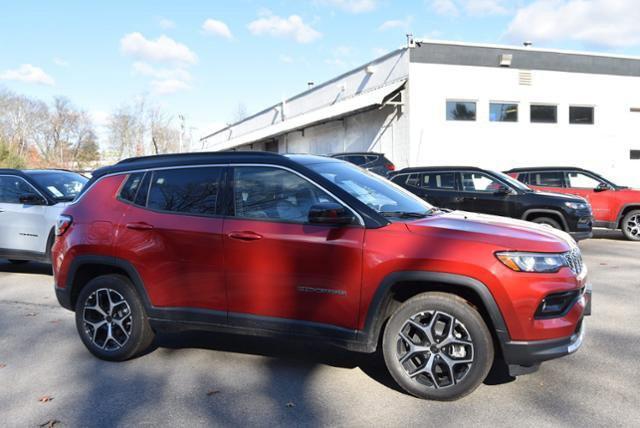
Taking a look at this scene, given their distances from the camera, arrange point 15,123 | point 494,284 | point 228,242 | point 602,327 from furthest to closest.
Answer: point 15,123, point 602,327, point 228,242, point 494,284

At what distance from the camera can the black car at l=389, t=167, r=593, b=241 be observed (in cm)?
958

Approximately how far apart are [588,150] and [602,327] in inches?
699

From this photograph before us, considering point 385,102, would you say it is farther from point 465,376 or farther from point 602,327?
point 465,376

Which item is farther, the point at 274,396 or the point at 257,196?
the point at 257,196

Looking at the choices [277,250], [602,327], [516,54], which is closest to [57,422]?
[277,250]

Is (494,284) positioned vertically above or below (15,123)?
below

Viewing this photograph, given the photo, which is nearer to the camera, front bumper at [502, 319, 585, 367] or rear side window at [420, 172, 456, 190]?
front bumper at [502, 319, 585, 367]

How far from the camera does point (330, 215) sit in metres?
3.72

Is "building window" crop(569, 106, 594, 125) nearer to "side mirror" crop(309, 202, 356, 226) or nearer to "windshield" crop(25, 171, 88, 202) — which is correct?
"windshield" crop(25, 171, 88, 202)

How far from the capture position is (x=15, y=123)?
7100 cm

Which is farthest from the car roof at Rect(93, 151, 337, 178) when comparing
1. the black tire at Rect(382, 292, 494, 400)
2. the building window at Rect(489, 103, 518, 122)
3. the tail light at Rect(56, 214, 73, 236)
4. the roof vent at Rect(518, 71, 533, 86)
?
the roof vent at Rect(518, 71, 533, 86)

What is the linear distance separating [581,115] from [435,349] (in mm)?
20199

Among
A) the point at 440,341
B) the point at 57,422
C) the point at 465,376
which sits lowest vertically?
the point at 57,422

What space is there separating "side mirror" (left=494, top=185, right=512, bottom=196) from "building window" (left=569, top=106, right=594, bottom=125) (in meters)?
12.5
